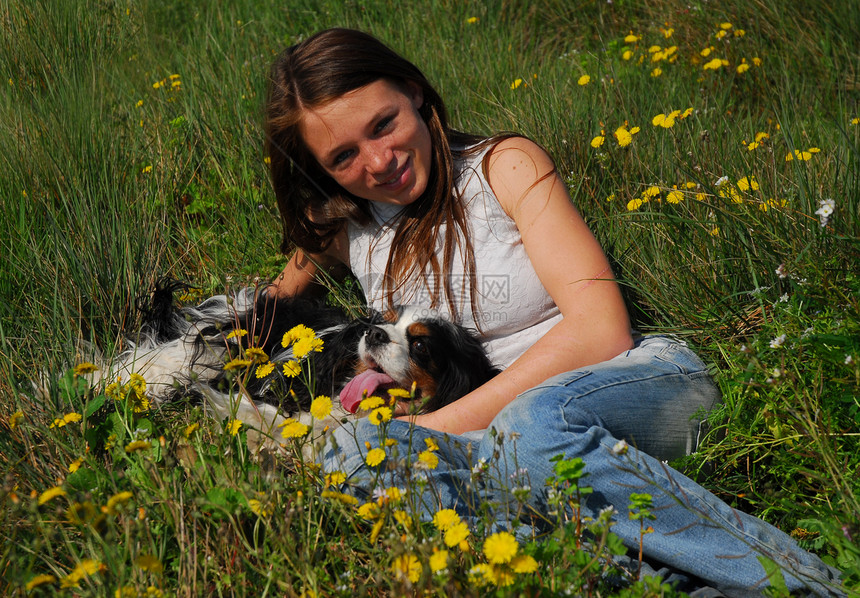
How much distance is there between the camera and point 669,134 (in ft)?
10.6

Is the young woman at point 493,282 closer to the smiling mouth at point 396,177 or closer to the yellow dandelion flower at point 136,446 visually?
the smiling mouth at point 396,177

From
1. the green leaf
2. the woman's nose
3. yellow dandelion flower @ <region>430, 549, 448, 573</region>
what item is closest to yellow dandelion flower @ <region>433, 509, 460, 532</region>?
yellow dandelion flower @ <region>430, 549, 448, 573</region>

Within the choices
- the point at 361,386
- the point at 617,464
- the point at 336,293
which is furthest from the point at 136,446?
the point at 336,293

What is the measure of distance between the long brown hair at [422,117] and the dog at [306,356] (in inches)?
6.7

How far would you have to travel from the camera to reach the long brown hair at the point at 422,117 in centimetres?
239

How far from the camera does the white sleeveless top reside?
2.41 m

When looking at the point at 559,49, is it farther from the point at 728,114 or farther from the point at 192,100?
the point at 192,100

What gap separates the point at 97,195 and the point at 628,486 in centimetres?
227

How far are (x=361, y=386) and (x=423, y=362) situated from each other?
0.21 metres

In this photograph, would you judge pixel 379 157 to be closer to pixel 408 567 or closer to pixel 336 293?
pixel 336 293

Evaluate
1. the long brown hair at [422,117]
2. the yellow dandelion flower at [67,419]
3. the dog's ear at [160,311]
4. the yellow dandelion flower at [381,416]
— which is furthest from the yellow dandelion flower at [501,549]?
the dog's ear at [160,311]

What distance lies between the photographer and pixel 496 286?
96.7 inches

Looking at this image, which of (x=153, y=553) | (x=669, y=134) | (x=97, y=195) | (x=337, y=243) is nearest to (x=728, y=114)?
(x=669, y=134)

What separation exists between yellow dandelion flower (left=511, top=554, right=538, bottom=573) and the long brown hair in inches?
54.0
